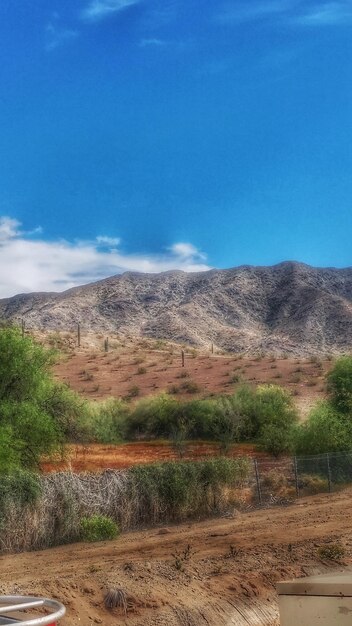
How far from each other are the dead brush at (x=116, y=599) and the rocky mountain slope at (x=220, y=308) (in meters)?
79.6

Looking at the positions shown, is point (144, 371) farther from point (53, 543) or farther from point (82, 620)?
point (82, 620)

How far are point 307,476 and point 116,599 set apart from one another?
16728 millimetres

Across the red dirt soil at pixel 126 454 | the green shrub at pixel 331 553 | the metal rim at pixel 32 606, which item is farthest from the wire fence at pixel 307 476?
the metal rim at pixel 32 606

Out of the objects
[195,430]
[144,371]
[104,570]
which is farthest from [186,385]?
[104,570]

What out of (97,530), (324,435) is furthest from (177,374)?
(97,530)

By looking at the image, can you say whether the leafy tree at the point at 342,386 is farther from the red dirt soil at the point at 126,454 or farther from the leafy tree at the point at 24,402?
the leafy tree at the point at 24,402

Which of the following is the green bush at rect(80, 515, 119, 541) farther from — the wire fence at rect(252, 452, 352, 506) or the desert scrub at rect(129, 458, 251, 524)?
the wire fence at rect(252, 452, 352, 506)

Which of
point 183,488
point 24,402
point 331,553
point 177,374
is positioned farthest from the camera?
point 177,374

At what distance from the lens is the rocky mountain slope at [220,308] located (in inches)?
3920

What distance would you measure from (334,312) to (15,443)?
8012 centimetres

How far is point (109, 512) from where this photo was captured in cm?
2255

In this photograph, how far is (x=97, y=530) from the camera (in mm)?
21141

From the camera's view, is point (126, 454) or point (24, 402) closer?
point (24, 402)

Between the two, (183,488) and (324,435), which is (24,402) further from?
(324,435)
